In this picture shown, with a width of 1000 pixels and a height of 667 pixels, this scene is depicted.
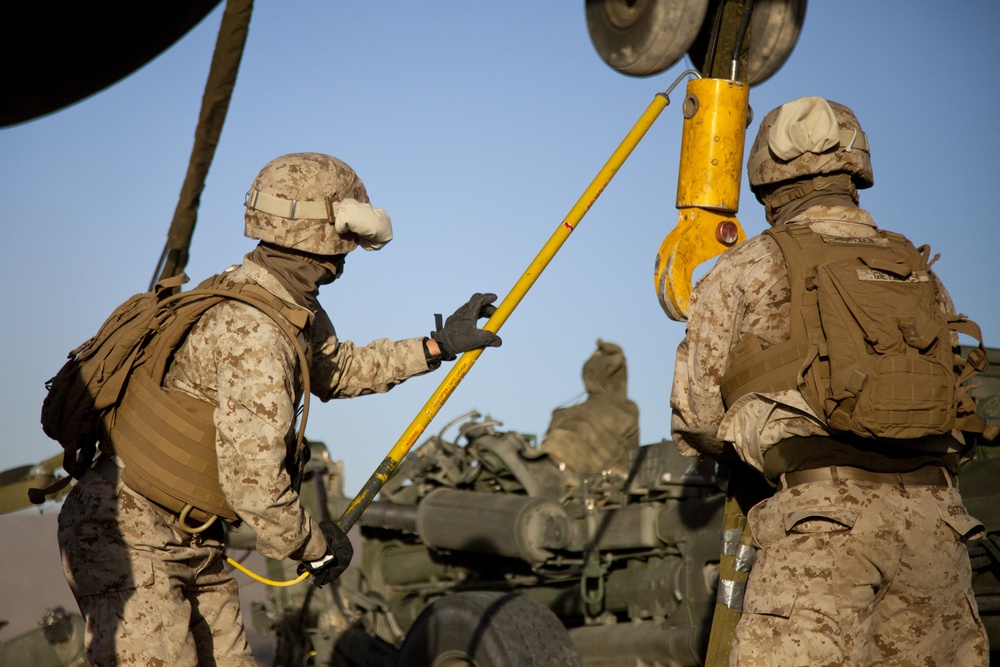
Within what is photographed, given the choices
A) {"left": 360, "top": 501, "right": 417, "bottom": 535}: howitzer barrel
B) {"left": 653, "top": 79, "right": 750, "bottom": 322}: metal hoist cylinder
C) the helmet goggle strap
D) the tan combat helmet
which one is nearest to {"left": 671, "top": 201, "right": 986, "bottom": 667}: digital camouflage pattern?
{"left": 653, "top": 79, "right": 750, "bottom": 322}: metal hoist cylinder

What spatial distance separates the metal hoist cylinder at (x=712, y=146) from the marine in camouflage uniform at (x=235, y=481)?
4.57 ft

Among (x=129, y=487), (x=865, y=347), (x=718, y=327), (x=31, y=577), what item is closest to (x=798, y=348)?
(x=865, y=347)

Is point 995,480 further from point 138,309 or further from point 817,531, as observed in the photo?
point 138,309

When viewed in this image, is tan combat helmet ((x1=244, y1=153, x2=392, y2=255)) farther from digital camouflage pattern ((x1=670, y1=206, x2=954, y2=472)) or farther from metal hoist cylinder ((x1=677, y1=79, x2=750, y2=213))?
metal hoist cylinder ((x1=677, y1=79, x2=750, y2=213))

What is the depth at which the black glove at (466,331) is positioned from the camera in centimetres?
505

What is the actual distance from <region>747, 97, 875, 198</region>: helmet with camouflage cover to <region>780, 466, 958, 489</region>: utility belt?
1.02 metres

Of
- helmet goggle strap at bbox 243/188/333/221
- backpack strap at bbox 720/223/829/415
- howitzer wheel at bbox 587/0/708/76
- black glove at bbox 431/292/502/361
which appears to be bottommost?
backpack strap at bbox 720/223/829/415

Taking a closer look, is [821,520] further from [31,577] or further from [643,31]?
[31,577]

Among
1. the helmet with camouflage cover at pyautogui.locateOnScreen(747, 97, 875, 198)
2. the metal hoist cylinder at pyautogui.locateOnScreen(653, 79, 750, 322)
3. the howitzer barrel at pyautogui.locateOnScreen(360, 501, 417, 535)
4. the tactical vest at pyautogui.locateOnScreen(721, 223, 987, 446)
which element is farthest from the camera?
the howitzer barrel at pyautogui.locateOnScreen(360, 501, 417, 535)

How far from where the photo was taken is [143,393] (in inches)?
170

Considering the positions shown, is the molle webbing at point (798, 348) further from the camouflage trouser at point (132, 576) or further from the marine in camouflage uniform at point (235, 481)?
the camouflage trouser at point (132, 576)

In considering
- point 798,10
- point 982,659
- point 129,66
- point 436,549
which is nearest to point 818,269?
point 982,659

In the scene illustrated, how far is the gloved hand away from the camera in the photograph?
443cm

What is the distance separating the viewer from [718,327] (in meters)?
4.15
